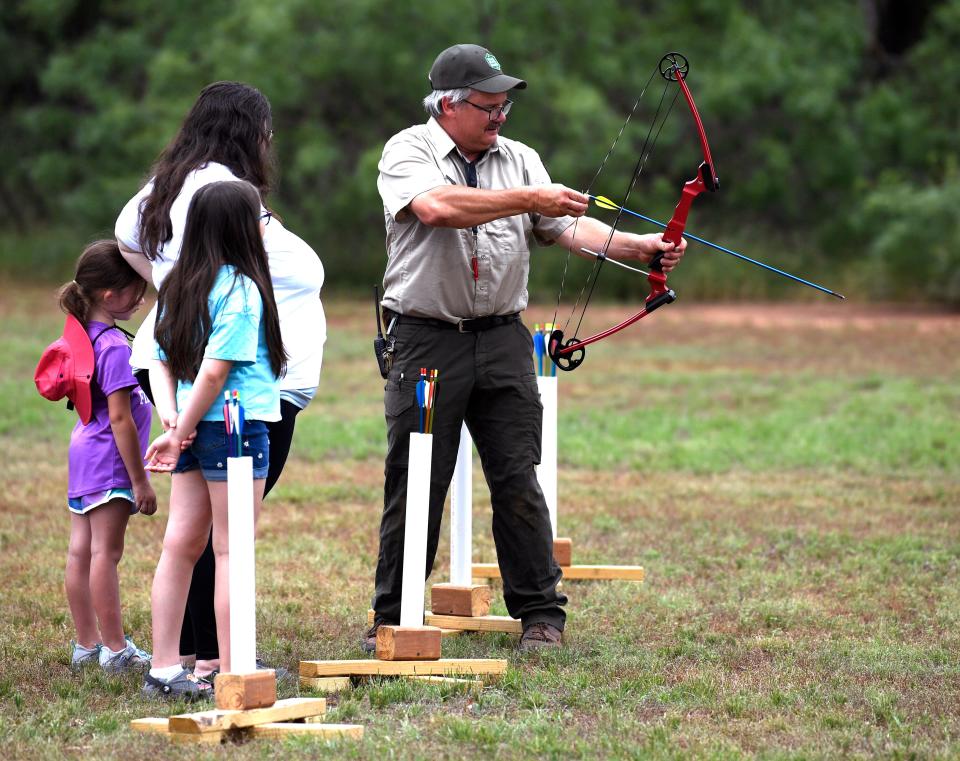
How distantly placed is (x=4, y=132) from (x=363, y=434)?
22807 millimetres

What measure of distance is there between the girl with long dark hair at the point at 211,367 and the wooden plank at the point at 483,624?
1377 mm

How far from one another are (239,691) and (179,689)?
1.50 ft

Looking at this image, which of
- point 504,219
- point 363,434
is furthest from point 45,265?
point 504,219

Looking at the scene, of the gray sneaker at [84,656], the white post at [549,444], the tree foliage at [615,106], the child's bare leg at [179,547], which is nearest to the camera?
the child's bare leg at [179,547]

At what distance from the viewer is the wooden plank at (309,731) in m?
3.96

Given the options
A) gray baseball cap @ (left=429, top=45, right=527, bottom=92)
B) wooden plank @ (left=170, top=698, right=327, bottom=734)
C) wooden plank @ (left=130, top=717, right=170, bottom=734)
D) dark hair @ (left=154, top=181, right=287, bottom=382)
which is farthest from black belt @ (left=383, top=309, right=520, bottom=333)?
wooden plank @ (left=130, top=717, right=170, bottom=734)

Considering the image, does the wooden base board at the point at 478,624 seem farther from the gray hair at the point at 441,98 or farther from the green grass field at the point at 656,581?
the gray hair at the point at 441,98

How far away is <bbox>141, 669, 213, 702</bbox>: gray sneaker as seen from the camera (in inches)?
171

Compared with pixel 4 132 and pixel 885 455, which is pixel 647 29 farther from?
pixel 885 455

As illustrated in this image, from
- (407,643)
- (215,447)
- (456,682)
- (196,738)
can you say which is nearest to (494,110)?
(215,447)

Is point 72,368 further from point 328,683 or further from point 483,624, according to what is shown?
point 483,624

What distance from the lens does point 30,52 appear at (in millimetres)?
29906

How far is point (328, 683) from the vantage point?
450cm

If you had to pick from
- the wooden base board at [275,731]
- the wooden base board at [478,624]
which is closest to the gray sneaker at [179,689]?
the wooden base board at [275,731]
